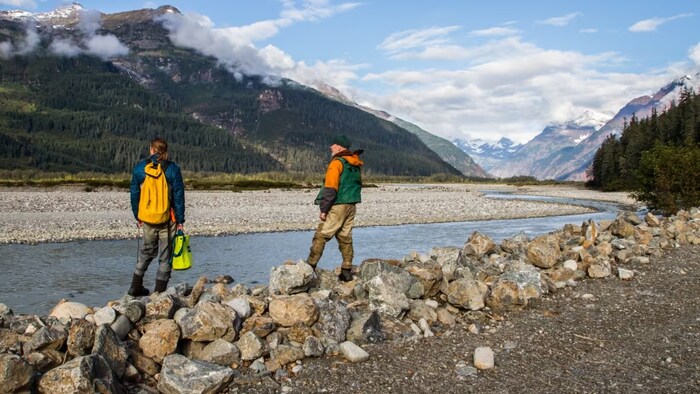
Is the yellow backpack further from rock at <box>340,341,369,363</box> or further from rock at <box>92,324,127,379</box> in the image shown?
rock at <box>340,341,369,363</box>

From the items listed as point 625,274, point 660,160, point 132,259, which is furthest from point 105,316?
point 660,160

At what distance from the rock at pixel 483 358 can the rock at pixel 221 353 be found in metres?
3.08

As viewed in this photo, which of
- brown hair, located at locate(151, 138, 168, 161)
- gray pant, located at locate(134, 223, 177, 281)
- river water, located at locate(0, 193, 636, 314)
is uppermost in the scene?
brown hair, located at locate(151, 138, 168, 161)

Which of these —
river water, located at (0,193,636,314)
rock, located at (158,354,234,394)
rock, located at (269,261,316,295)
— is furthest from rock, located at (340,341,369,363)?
river water, located at (0,193,636,314)

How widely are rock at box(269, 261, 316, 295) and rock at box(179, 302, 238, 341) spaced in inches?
70.1

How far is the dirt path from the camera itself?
655 centimetres

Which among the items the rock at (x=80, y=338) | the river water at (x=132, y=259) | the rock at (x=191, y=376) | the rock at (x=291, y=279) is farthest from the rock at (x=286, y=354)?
the river water at (x=132, y=259)

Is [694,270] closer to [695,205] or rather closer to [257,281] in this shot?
[257,281]

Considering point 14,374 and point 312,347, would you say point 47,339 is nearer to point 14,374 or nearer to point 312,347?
Result: point 14,374

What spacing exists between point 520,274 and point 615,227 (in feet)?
25.9

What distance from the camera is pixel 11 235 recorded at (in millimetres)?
27812

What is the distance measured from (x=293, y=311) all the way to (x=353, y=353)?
1114 mm

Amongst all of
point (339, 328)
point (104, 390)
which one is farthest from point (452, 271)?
point (104, 390)

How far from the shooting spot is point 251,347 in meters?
7.27
